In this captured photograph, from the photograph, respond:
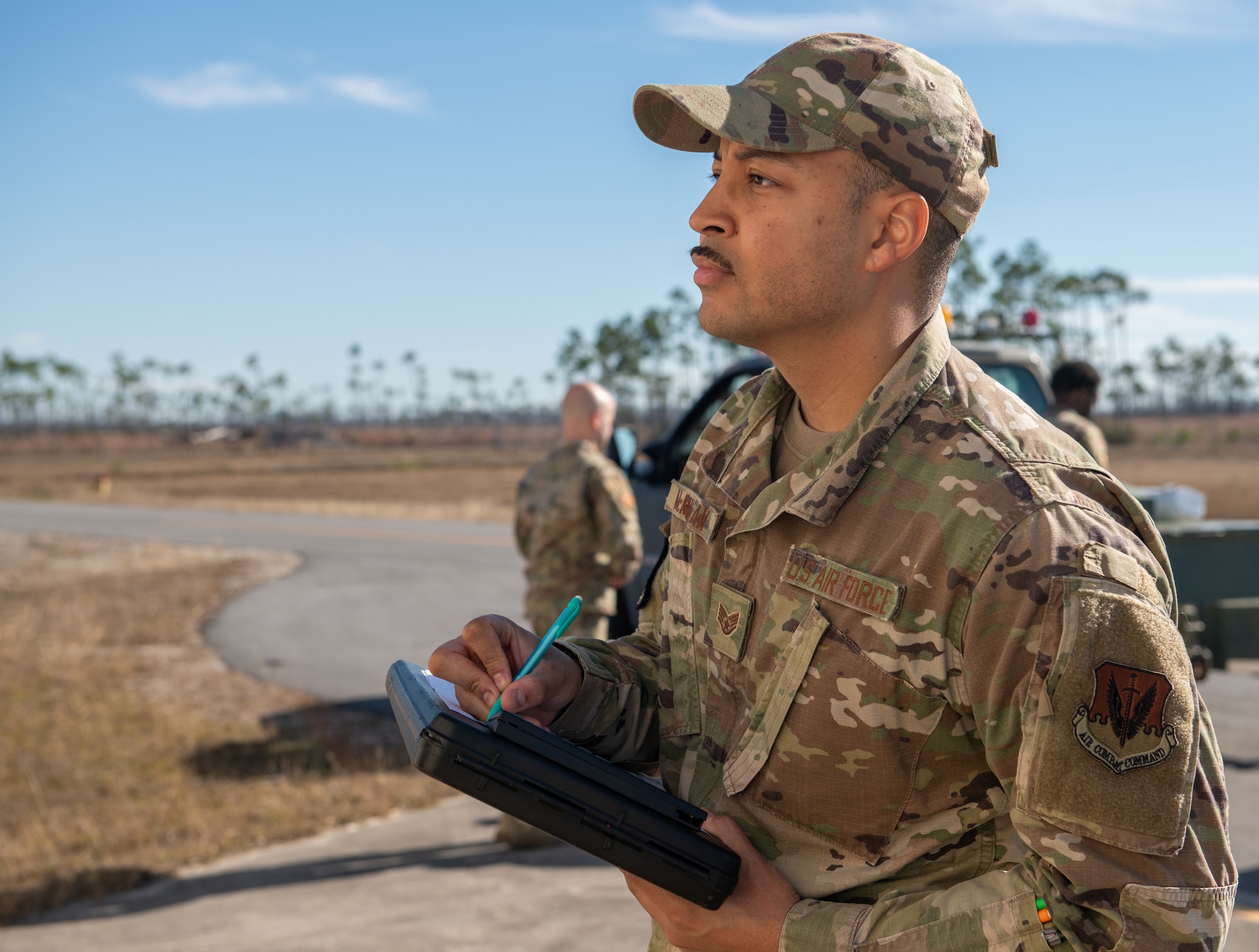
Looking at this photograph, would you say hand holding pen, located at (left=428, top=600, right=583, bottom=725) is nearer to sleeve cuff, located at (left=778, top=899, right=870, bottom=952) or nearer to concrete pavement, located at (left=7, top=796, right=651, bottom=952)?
sleeve cuff, located at (left=778, top=899, right=870, bottom=952)

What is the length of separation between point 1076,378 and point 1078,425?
0.49m

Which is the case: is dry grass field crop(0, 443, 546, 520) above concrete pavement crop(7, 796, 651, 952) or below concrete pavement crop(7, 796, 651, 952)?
below

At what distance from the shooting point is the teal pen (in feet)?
4.73

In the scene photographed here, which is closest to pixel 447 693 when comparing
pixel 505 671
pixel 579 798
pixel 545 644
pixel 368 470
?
pixel 505 671

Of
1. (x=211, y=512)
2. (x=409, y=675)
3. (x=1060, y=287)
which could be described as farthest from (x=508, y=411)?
(x=409, y=675)

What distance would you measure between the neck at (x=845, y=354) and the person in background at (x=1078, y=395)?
186 inches

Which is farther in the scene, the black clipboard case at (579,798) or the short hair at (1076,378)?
the short hair at (1076,378)

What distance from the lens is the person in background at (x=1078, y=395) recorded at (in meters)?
5.91

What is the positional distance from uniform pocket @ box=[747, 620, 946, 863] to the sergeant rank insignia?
185mm

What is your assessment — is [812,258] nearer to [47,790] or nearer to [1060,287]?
[47,790]

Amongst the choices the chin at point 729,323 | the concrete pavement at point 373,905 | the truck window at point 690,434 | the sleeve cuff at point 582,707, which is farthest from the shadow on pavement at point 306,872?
the chin at point 729,323

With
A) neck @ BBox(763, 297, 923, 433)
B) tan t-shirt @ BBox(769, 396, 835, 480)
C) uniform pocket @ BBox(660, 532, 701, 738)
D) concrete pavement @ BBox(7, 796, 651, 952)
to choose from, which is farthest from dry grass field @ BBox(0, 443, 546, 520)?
neck @ BBox(763, 297, 923, 433)

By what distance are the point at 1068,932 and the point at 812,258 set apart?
82cm

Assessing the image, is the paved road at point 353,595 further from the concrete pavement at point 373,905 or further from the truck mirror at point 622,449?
the concrete pavement at point 373,905
